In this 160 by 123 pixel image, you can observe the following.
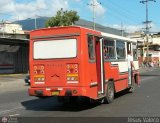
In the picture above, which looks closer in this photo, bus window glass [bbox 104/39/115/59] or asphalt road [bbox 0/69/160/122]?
asphalt road [bbox 0/69/160/122]

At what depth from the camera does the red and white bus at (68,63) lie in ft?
50.0

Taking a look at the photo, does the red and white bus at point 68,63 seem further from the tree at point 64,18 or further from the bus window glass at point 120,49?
the tree at point 64,18

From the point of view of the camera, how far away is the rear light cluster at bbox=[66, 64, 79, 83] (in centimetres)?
1526

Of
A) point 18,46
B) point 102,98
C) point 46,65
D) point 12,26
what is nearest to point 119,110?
point 102,98

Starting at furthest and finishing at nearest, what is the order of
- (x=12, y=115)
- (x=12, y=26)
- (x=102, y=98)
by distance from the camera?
(x=12, y=26)
(x=102, y=98)
(x=12, y=115)

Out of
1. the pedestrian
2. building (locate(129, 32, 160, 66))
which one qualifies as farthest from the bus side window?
building (locate(129, 32, 160, 66))

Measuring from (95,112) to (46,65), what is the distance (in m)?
2.58

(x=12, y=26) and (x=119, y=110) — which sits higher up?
(x=12, y=26)

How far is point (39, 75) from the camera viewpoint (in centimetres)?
1589

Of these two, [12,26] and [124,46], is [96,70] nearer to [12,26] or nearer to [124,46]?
[124,46]

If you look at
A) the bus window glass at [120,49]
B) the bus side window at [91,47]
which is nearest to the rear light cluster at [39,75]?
the bus side window at [91,47]

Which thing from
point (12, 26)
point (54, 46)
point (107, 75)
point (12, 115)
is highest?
point (12, 26)

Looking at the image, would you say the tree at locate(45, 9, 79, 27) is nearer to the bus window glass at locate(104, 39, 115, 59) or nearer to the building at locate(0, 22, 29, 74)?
the building at locate(0, 22, 29, 74)

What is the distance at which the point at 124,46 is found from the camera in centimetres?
2102
